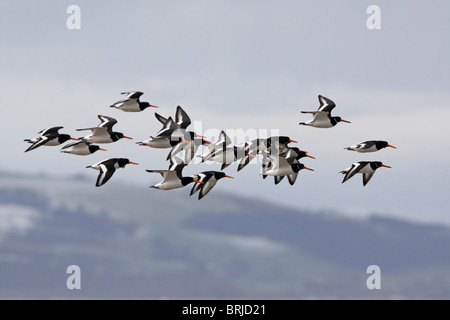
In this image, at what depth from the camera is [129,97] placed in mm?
44250

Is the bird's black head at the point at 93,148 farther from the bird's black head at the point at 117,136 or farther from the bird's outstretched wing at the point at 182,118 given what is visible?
the bird's outstretched wing at the point at 182,118

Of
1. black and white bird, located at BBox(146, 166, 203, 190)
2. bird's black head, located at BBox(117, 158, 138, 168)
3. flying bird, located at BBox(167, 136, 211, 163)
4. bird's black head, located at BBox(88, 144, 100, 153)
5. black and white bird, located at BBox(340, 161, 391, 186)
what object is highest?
bird's black head, located at BBox(88, 144, 100, 153)

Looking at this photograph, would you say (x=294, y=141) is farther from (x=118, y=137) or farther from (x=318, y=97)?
(x=118, y=137)

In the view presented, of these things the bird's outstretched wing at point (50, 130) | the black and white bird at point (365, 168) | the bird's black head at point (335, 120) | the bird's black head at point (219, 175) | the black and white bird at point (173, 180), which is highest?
the bird's black head at point (335, 120)

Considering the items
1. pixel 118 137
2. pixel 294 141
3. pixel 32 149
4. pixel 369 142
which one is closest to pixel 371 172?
pixel 369 142

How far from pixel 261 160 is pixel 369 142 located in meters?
6.06

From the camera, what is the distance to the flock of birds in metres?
40.4

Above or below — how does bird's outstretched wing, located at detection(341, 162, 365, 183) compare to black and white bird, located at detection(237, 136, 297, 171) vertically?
below

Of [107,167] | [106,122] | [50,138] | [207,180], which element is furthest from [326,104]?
[50,138]

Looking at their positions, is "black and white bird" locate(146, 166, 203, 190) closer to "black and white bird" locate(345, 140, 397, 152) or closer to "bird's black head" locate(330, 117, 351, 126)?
"bird's black head" locate(330, 117, 351, 126)

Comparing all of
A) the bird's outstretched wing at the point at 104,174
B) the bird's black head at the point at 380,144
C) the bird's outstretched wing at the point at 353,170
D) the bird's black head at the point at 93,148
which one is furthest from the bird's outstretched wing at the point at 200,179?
the bird's black head at the point at 380,144

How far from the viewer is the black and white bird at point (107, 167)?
38.9 m

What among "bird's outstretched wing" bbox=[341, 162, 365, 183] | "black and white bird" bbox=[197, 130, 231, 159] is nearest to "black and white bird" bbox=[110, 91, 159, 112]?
"black and white bird" bbox=[197, 130, 231, 159]

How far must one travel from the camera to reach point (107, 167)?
39.8 meters
